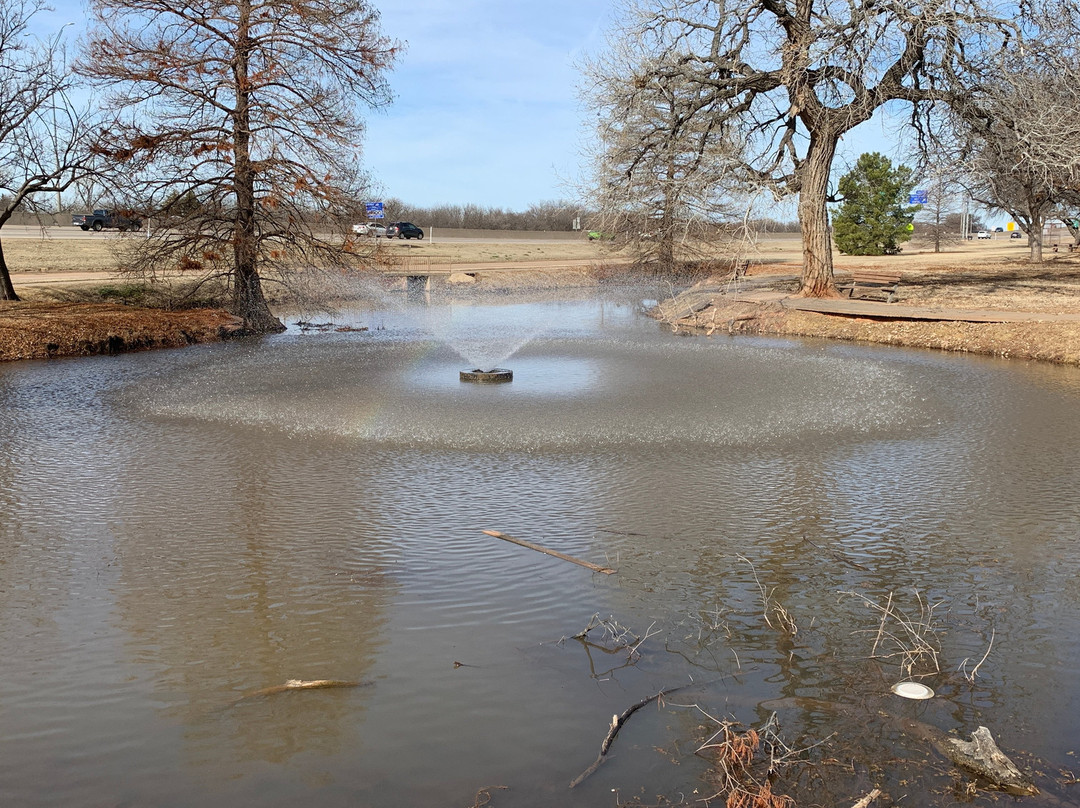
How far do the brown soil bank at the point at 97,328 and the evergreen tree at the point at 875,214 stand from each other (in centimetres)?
3590

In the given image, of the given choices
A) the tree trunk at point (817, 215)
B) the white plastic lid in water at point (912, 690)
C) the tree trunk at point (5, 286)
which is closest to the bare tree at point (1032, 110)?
the tree trunk at point (817, 215)

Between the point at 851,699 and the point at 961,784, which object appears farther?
the point at 851,699

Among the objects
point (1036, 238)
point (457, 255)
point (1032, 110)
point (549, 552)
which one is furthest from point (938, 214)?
point (549, 552)

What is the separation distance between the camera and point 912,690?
4648mm

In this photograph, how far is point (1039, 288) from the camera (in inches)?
1025

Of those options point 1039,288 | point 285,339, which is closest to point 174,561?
point 285,339

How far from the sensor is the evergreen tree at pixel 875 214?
48062 millimetres

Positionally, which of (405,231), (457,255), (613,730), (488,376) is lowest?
(613,730)

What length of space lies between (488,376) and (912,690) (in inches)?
370

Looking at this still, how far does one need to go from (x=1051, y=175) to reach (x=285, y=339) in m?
16.6

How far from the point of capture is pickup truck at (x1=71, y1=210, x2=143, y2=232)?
21062 mm

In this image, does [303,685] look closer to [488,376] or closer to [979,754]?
[979,754]

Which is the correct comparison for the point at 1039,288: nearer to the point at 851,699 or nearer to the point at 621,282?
the point at 621,282

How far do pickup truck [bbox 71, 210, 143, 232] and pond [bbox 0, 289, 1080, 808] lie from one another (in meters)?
10.4
